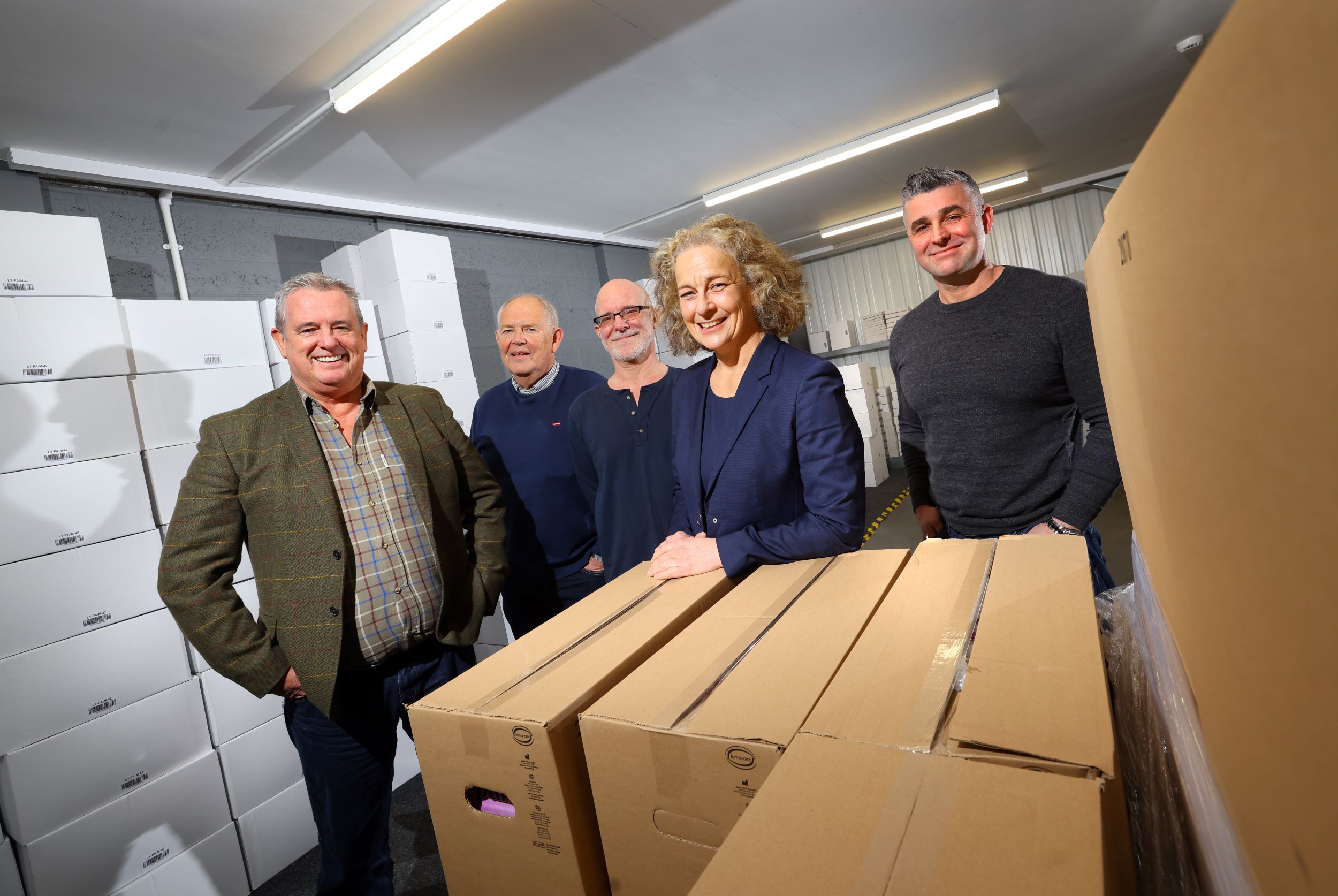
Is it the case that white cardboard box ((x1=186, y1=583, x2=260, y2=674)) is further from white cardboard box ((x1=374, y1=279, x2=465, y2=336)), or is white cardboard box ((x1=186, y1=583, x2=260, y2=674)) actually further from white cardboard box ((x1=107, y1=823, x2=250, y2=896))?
white cardboard box ((x1=374, y1=279, x2=465, y2=336))

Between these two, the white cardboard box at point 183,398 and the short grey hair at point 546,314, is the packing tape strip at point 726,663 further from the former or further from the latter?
the white cardboard box at point 183,398

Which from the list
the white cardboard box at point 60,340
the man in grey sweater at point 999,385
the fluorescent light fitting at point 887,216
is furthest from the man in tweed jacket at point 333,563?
the fluorescent light fitting at point 887,216

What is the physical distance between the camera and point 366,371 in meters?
3.44

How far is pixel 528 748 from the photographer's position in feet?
2.70

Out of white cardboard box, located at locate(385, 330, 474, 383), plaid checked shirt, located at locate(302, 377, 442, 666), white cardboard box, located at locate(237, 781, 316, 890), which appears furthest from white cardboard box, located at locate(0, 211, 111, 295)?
white cardboard box, located at locate(237, 781, 316, 890)

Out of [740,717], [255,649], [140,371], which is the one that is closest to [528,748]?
[740,717]

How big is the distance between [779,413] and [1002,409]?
2.35ft

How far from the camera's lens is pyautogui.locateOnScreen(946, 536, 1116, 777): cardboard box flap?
0.63m

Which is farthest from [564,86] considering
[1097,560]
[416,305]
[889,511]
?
[889,511]

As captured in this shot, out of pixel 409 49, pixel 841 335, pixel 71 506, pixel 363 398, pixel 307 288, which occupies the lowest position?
pixel 71 506

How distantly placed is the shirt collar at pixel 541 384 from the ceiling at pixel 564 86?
1646 millimetres

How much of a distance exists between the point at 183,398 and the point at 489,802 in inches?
109

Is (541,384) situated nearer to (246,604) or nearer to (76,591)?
(246,604)

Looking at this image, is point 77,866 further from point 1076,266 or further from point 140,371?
point 1076,266
